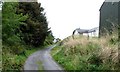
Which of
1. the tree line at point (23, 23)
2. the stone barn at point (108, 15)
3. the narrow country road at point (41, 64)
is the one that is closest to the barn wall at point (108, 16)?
the stone barn at point (108, 15)

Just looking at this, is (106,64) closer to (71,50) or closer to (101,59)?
(101,59)

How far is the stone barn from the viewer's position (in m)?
30.5

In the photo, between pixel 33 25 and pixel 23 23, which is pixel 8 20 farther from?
pixel 33 25

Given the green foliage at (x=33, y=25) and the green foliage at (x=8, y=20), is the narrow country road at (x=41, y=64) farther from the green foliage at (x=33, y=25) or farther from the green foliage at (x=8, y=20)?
the green foliage at (x=33, y=25)

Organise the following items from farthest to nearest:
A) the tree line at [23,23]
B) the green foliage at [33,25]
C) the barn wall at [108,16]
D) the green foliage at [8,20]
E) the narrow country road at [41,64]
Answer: the green foliage at [33,25], the barn wall at [108,16], the narrow country road at [41,64], the tree line at [23,23], the green foliage at [8,20]

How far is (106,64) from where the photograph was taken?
55.8 ft

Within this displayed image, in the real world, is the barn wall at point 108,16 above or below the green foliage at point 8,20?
above

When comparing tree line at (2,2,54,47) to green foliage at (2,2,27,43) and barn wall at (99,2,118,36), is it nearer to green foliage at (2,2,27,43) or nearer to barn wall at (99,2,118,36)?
green foliage at (2,2,27,43)

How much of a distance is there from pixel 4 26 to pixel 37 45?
119 ft

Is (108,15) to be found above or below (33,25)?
below

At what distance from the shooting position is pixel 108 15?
3475 cm

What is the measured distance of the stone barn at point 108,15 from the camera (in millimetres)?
30513

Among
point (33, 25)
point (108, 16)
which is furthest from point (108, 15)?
point (33, 25)

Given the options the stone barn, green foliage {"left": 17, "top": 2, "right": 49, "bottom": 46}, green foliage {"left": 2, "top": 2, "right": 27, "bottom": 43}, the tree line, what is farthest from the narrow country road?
green foliage {"left": 17, "top": 2, "right": 49, "bottom": 46}
